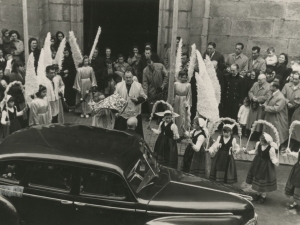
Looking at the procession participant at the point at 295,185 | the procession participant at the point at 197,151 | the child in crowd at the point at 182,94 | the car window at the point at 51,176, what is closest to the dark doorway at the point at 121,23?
the child in crowd at the point at 182,94

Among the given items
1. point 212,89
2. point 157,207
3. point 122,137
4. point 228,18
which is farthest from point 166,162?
point 228,18

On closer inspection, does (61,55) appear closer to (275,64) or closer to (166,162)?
(166,162)

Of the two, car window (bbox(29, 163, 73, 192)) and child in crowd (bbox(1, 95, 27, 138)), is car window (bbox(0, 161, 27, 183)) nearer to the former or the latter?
car window (bbox(29, 163, 73, 192))

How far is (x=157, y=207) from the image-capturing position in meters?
5.93

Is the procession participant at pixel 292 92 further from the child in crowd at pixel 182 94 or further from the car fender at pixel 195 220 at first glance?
the car fender at pixel 195 220

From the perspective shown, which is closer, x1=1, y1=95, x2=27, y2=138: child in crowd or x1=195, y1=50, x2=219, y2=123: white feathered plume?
x1=195, y1=50, x2=219, y2=123: white feathered plume

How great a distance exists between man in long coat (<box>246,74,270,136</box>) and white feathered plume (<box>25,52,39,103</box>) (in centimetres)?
504

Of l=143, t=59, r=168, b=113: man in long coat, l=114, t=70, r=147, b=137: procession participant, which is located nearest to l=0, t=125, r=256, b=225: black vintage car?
l=114, t=70, r=147, b=137: procession participant

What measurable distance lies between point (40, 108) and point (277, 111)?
522cm

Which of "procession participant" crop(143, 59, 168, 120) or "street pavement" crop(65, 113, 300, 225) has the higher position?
Result: "procession participant" crop(143, 59, 168, 120)

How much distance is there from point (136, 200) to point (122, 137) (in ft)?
3.86

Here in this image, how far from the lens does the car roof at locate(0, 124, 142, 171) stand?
19.6 ft

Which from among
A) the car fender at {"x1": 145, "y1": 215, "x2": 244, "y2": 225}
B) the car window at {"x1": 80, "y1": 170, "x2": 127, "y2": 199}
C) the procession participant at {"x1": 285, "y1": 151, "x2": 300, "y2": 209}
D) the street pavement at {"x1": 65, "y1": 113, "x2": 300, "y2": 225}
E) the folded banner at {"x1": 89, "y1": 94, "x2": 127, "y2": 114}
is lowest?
the street pavement at {"x1": 65, "y1": 113, "x2": 300, "y2": 225}

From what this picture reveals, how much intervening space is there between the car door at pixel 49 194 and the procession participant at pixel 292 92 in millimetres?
6345
